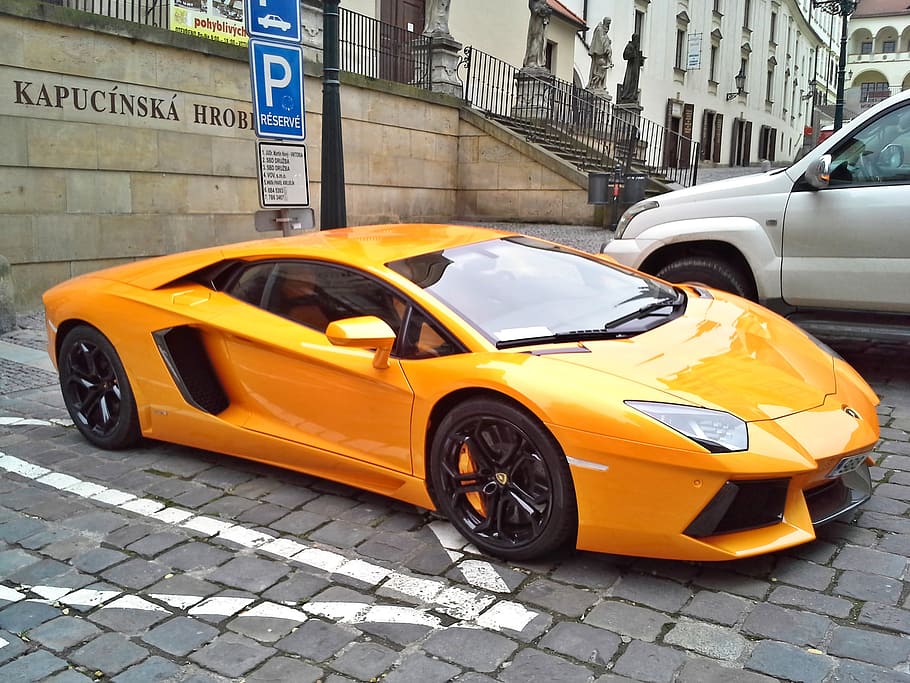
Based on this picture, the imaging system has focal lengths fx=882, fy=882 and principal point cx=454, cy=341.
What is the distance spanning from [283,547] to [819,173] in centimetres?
427

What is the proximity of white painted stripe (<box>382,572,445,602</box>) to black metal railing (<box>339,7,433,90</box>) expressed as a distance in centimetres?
1302

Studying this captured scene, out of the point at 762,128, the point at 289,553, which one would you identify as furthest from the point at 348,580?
the point at 762,128

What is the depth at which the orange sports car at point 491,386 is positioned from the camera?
122 inches

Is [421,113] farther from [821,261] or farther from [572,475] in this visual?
[572,475]

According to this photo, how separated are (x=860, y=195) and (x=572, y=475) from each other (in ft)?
12.2

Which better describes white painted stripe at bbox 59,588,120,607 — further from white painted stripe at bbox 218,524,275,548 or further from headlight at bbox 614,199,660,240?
headlight at bbox 614,199,660,240

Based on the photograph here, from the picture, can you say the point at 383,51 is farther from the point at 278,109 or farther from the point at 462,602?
the point at 462,602


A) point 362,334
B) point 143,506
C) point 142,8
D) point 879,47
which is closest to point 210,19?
point 142,8

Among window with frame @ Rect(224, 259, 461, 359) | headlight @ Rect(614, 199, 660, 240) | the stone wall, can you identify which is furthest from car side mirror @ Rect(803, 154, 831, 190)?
the stone wall

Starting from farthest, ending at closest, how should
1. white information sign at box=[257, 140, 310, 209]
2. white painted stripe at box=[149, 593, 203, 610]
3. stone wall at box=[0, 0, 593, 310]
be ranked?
stone wall at box=[0, 0, 593, 310], white information sign at box=[257, 140, 310, 209], white painted stripe at box=[149, 593, 203, 610]

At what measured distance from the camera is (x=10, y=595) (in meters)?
3.26

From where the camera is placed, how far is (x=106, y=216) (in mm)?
10219

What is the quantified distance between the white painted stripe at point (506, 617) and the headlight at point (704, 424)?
0.81 meters

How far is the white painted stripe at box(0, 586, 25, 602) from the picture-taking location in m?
3.23
